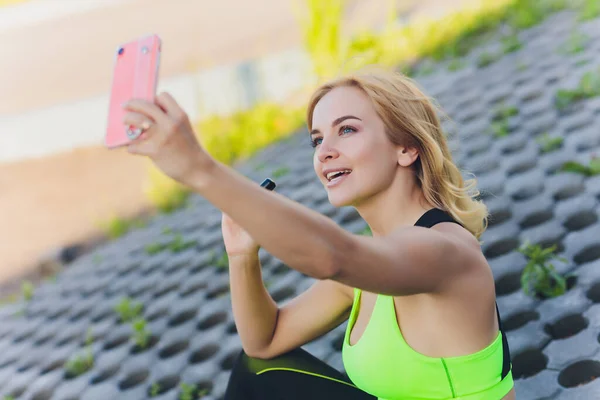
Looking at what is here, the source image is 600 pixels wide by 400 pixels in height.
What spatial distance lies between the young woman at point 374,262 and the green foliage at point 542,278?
0.82 m

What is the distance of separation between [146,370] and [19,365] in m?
0.73

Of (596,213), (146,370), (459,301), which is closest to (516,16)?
(596,213)

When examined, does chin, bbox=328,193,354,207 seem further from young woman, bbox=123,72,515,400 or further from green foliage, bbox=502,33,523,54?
green foliage, bbox=502,33,523,54

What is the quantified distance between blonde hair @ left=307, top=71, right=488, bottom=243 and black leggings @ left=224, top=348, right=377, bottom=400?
51 cm

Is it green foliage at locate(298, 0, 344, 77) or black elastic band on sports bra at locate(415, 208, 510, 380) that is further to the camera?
green foliage at locate(298, 0, 344, 77)

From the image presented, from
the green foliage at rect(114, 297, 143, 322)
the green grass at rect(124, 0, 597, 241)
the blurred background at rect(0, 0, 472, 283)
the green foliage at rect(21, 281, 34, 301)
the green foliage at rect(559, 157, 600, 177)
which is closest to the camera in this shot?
the green foliage at rect(559, 157, 600, 177)

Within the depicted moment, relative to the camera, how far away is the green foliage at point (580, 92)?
372 cm

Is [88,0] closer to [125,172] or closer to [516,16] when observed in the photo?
[125,172]

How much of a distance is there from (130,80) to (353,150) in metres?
0.60

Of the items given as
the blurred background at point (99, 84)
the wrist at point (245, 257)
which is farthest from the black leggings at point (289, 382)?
the blurred background at point (99, 84)

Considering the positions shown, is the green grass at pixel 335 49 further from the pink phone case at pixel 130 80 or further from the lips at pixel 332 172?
the pink phone case at pixel 130 80

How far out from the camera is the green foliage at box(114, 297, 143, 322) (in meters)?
3.34

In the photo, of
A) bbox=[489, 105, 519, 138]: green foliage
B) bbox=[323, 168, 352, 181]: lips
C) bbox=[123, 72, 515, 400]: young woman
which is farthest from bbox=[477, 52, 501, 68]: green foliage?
bbox=[323, 168, 352, 181]: lips

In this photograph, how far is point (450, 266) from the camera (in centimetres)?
129
